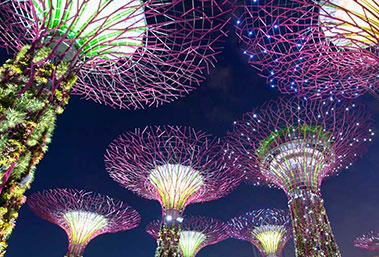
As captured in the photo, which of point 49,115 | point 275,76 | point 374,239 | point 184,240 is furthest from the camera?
point 374,239

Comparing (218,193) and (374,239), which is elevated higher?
(374,239)

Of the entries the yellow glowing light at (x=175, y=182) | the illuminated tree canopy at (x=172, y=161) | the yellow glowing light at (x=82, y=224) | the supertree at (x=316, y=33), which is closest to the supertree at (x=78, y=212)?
the yellow glowing light at (x=82, y=224)

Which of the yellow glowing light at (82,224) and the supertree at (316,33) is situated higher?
the supertree at (316,33)

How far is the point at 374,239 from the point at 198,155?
108ft

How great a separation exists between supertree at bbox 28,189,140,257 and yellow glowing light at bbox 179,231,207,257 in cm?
923

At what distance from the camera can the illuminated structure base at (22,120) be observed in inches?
221

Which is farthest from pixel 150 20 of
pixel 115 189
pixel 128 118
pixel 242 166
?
pixel 115 189

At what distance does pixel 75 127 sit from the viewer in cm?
4166

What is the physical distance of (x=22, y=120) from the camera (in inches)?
236

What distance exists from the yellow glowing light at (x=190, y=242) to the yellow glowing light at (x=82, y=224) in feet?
35.1

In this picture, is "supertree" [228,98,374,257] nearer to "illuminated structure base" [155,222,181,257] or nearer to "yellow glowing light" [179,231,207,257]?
"illuminated structure base" [155,222,181,257]

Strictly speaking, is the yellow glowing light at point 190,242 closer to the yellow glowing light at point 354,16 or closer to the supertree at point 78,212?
the supertree at point 78,212

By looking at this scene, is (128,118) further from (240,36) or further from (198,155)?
(240,36)

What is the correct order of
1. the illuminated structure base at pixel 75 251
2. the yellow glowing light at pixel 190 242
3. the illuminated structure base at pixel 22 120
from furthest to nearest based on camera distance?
the yellow glowing light at pixel 190 242 < the illuminated structure base at pixel 75 251 < the illuminated structure base at pixel 22 120
